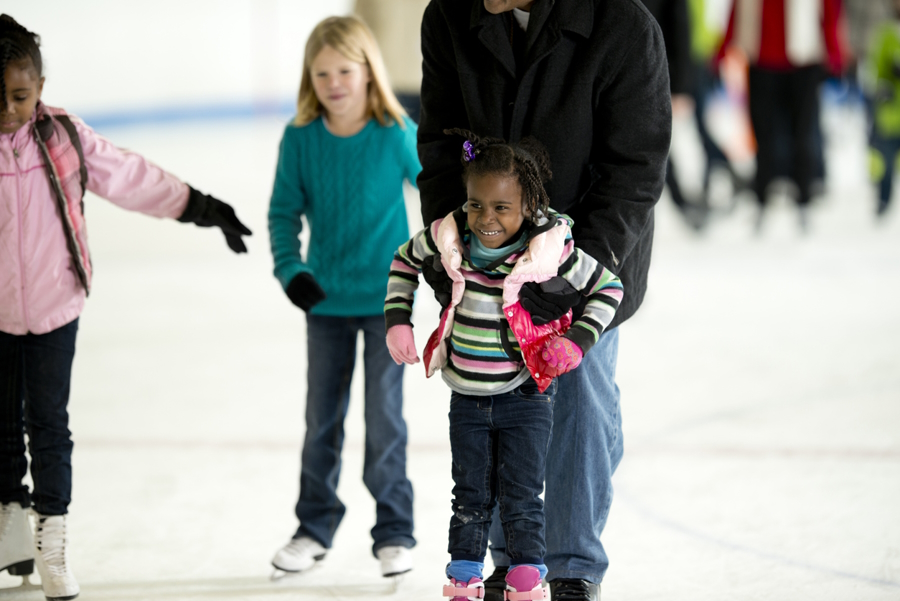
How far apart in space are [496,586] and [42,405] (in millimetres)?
957

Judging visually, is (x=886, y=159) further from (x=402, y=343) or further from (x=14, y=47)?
(x=14, y=47)

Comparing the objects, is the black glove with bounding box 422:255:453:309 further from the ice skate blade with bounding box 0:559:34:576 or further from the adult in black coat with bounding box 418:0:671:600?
the ice skate blade with bounding box 0:559:34:576

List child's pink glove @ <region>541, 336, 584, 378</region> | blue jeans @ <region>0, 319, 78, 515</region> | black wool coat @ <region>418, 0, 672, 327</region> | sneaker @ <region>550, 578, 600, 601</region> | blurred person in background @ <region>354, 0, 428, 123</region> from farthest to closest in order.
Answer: blurred person in background @ <region>354, 0, 428, 123</region> → blue jeans @ <region>0, 319, 78, 515</region> → sneaker @ <region>550, 578, 600, 601</region> → black wool coat @ <region>418, 0, 672, 327</region> → child's pink glove @ <region>541, 336, 584, 378</region>

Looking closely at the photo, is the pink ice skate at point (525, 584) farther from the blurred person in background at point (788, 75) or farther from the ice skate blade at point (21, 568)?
the blurred person in background at point (788, 75)

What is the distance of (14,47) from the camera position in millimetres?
2000

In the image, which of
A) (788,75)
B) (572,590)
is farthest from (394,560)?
(788,75)

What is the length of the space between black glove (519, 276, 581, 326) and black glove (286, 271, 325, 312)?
0.59 m

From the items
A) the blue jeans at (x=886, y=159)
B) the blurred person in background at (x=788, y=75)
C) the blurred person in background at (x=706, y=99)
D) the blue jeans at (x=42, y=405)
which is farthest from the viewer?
the blurred person in background at (x=706, y=99)

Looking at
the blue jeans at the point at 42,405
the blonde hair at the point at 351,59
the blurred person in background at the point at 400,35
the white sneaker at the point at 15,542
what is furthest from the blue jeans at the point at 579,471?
the blurred person in background at the point at 400,35

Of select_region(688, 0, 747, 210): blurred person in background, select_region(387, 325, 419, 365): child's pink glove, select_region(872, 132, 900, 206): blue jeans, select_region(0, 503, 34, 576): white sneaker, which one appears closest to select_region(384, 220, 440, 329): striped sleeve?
select_region(387, 325, 419, 365): child's pink glove

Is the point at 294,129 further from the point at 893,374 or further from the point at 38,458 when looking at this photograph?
the point at 893,374

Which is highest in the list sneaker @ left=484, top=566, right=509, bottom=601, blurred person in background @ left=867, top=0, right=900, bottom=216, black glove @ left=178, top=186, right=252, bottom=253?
blurred person in background @ left=867, top=0, right=900, bottom=216

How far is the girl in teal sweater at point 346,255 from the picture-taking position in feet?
7.62

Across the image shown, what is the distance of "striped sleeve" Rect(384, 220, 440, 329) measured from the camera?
1.90 meters
